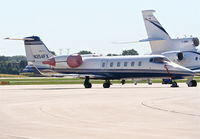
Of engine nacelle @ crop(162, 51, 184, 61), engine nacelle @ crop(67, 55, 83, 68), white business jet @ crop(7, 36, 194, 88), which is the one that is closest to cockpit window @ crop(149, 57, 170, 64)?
white business jet @ crop(7, 36, 194, 88)

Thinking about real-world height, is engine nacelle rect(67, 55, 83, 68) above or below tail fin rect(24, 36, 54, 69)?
below

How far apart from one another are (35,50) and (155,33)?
16.7m

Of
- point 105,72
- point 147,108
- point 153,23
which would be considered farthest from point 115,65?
point 147,108

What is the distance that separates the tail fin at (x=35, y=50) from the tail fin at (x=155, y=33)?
49.3 ft

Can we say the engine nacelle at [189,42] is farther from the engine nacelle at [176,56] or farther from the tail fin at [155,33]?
the engine nacelle at [176,56]

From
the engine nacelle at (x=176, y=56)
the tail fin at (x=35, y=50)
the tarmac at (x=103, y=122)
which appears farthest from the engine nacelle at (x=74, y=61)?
the tarmac at (x=103, y=122)

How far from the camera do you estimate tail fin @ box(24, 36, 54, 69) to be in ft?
188

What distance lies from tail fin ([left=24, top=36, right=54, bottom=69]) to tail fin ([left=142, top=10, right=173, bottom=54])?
15022 millimetres

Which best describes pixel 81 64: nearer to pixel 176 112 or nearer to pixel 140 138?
pixel 176 112

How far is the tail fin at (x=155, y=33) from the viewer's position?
67.1 meters

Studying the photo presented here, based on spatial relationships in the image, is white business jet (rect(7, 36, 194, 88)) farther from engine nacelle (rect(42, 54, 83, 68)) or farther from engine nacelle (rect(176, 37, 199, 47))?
engine nacelle (rect(176, 37, 199, 47))

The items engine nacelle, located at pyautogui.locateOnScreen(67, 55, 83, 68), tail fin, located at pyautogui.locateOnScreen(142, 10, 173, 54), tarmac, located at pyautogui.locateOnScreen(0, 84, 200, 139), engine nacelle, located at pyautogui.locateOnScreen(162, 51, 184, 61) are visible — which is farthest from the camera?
tail fin, located at pyautogui.locateOnScreen(142, 10, 173, 54)

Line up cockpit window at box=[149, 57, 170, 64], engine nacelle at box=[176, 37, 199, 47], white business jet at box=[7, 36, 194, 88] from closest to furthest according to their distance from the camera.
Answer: white business jet at box=[7, 36, 194, 88] → cockpit window at box=[149, 57, 170, 64] → engine nacelle at box=[176, 37, 199, 47]

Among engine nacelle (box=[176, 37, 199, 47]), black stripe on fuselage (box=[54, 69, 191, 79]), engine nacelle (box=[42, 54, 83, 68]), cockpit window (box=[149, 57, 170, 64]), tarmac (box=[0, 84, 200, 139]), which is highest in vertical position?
engine nacelle (box=[176, 37, 199, 47])
